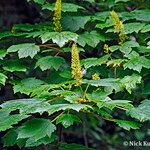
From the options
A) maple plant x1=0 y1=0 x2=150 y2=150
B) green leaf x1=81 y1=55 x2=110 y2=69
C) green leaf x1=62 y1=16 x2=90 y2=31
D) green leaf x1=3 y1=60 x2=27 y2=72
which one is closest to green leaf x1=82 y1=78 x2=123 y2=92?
maple plant x1=0 y1=0 x2=150 y2=150

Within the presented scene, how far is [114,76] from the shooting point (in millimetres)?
2010

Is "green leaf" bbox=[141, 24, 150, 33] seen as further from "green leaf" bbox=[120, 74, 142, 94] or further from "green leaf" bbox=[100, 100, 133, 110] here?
"green leaf" bbox=[100, 100, 133, 110]

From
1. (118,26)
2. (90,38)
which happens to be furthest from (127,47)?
(90,38)

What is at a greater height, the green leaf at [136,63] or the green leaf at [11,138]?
the green leaf at [136,63]

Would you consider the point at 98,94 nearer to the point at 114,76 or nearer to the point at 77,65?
the point at 77,65

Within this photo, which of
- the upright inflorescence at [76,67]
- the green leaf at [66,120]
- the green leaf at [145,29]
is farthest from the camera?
the green leaf at [145,29]

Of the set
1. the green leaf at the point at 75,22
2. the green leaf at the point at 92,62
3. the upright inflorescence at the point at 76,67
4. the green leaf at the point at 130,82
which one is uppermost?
the green leaf at the point at 75,22

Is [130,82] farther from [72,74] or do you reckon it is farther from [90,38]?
[90,38]

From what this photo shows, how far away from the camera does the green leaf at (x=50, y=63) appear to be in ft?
6.58

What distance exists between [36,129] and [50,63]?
0.55 meters

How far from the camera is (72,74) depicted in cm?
180

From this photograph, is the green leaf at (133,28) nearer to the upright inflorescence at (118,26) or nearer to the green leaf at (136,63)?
the upright inflorescence at (118,26)

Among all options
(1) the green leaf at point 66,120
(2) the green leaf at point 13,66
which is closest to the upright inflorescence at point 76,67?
(1) the green leaf at point 66,120

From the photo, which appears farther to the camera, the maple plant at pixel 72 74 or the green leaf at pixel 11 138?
the green leaf at pixel 11 138
